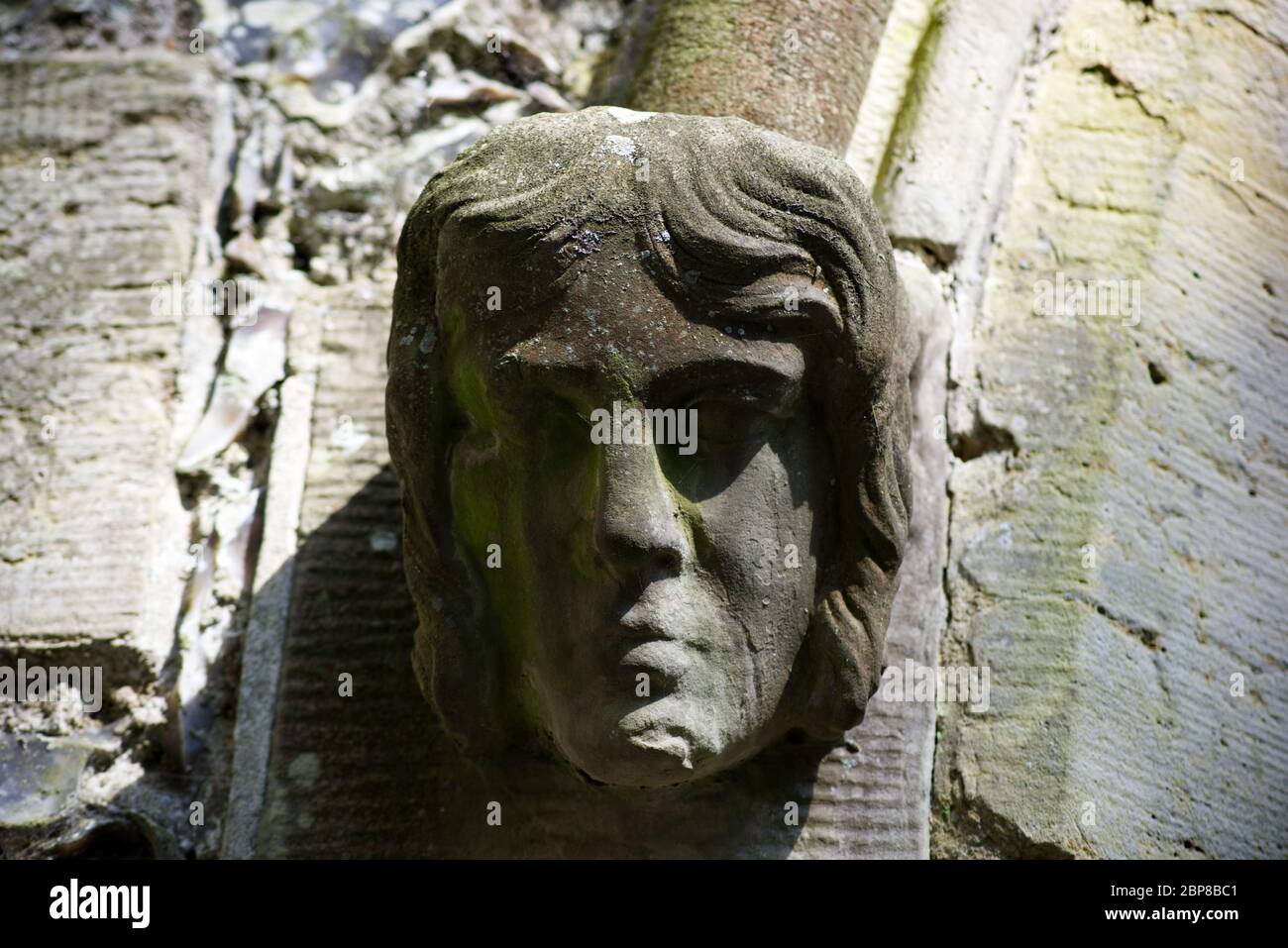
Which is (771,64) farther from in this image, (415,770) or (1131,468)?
(415,770)

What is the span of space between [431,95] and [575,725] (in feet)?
5.42

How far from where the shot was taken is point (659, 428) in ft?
5.82

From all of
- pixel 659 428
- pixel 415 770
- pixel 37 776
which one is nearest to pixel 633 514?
pixel 659 428

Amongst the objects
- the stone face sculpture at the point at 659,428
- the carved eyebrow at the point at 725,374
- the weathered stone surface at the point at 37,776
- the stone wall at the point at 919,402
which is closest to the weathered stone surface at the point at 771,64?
the stone wall at the point at 919,402

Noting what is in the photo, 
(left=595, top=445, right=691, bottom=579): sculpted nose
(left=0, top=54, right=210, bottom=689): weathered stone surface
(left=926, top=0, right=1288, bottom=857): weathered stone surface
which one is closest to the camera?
(left=595, top=445, right=691, bottom=579): sculpted nose

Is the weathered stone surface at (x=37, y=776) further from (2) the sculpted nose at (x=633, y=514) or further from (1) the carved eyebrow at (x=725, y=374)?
(1) the carved eyebrow at (x=725, y=374)

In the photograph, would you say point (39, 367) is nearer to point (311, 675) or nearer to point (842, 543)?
point (311, 675)

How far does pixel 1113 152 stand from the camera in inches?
106

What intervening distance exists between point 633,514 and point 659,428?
0.12m

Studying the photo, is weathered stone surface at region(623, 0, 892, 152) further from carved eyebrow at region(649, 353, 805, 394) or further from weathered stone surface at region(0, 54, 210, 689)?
weathered stone surface at region(0, 54, 210, 689)

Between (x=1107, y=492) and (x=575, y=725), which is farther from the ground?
(x=1107, y=492)

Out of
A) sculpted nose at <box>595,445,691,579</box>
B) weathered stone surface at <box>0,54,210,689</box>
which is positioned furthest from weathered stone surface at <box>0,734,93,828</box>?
sculpted nose at <box>595,445,691,579</box>

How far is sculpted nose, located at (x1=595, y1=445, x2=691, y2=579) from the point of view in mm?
1727

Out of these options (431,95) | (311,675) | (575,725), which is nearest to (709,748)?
(575,725)
